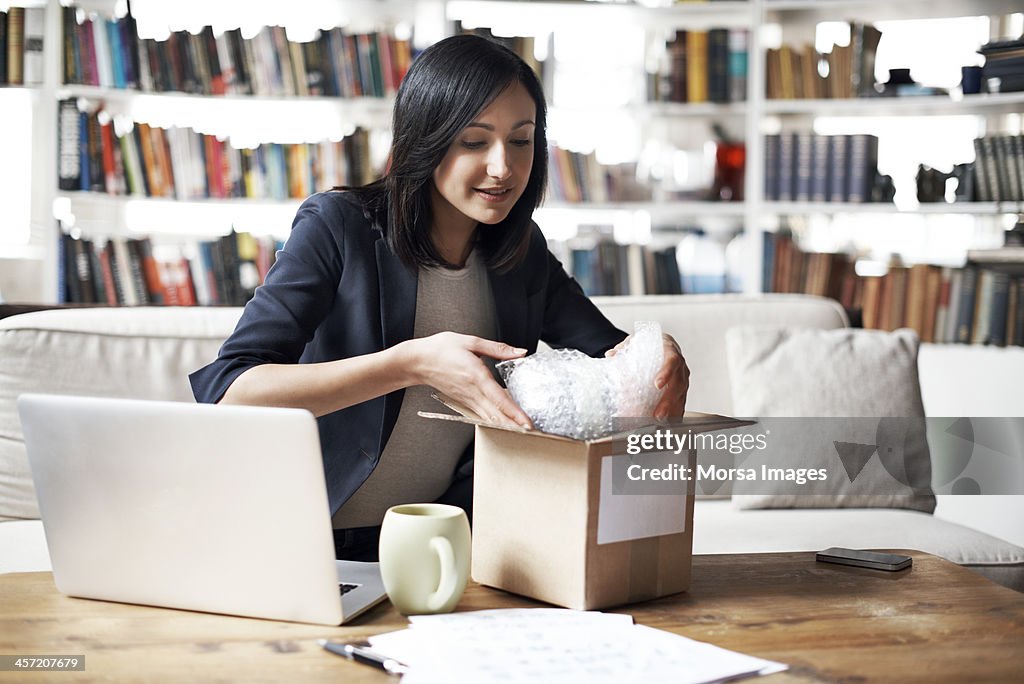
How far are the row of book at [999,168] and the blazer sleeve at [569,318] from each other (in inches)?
83.6

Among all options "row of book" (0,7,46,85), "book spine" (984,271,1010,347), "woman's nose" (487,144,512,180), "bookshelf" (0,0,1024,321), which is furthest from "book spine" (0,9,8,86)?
"book spine" (984,271,1010,347)

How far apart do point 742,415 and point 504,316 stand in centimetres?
69

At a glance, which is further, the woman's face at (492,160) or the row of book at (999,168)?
the row of book at (999,168)

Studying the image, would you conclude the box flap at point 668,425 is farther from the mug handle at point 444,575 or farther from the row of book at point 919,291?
the row of book at point 919,291

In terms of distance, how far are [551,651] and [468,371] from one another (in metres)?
0.30

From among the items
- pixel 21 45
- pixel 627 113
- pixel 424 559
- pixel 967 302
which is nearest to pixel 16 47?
pixel 21 45

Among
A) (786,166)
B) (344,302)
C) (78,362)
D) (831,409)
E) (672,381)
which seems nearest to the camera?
(672,381)

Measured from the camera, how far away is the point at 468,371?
1.00m

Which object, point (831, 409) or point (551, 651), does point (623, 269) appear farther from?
point (551, 651)

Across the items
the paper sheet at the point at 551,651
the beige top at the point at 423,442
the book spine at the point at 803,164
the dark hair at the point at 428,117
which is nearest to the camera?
the paper sheet at the point at 551,651

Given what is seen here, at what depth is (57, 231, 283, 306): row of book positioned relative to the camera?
120 inches

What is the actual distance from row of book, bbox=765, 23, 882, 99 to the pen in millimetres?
2963

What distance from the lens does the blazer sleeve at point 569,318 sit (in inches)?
62.4

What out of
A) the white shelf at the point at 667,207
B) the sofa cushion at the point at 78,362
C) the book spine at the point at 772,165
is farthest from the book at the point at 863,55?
the sofa cushion at the point at 78,362
